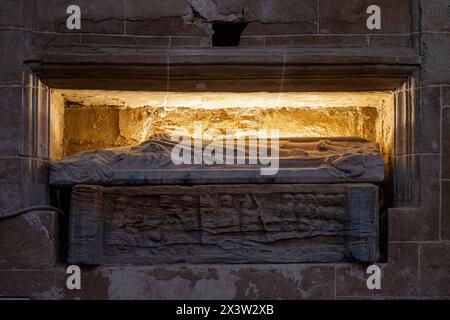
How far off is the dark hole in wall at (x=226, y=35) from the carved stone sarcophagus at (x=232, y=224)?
0.96 m

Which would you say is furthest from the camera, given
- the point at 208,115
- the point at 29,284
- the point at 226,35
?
the point at 208,115

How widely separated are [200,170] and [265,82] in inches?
27.7

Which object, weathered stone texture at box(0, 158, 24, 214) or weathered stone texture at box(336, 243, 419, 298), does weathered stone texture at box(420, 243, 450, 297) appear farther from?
weathered stone texture at box(0, 158, 24, 214)

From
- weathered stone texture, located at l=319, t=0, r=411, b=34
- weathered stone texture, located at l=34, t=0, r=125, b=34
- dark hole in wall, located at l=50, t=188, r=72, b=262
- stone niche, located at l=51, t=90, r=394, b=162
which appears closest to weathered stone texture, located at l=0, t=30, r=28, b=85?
weathered stone texture, located at l=34, t=0, r=125, b=34

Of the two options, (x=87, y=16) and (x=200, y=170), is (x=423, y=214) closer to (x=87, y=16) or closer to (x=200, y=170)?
(x=200, y=170)

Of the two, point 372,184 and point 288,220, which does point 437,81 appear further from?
point 288,220

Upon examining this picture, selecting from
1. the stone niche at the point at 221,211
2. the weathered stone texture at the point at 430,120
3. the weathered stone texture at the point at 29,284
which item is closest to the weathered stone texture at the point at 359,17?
the weathered stone texture at the point at 430,120

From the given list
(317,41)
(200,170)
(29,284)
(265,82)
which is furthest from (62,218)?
(317,41)

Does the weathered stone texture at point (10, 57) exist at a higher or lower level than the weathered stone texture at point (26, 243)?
higher

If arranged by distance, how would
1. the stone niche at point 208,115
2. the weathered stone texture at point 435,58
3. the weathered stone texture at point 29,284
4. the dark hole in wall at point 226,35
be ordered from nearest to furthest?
1. the weathered stone texture at point 29,284
2. the weathered stone texture at point 435,58
3. the dark hole in wall at point 226,35
4. the stone niche at point 208,115

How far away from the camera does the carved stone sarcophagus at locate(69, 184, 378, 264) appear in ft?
13.9

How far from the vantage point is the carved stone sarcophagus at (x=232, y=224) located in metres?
4.23

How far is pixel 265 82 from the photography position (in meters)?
4.41

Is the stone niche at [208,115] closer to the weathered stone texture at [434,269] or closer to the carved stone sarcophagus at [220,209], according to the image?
the carved stone sarcophagus at [220,209]
